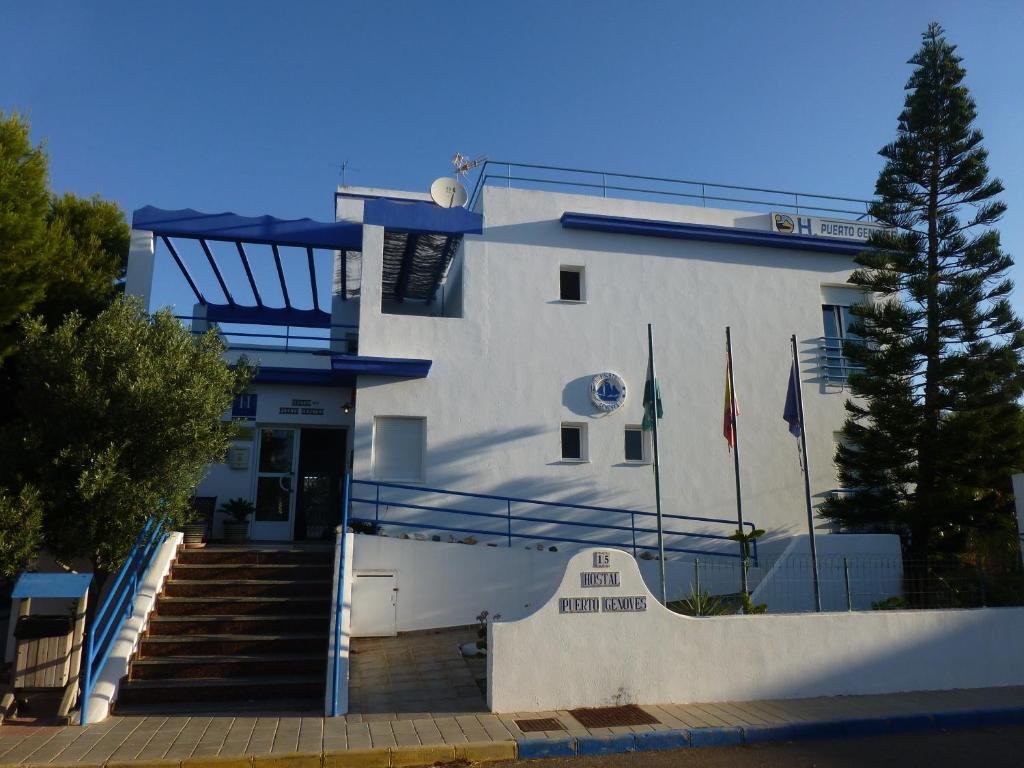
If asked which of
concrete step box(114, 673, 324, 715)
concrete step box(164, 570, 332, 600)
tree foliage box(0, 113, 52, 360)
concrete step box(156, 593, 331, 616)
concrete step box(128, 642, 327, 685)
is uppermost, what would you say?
tree foliage box(0, 113, 52, 360)

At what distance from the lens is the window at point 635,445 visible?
15.3m

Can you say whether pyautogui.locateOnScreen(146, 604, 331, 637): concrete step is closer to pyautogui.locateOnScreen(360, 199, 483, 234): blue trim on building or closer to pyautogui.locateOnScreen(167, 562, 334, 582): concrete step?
pyautogui.locateOnScreen(167, 562, 334, 582): concrete step

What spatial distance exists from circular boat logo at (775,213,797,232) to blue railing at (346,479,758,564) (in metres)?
6.47

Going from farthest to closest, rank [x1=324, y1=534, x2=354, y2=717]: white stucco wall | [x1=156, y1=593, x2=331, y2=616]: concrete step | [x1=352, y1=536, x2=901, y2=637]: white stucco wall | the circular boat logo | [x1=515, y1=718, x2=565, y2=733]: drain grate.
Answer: the circular boat logo
[x1=352, y1=536, x2=901, y2=637]: white stucco wall
[x1=156, y1=593, x2=331, y2=616]: concrete step
[x1=324, y1=534, x2=354, y2=717]: white stucco wall
[x1=515, y1=718, x2=565, y2=733]: drain grate

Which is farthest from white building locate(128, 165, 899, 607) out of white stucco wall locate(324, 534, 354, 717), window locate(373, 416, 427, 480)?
white stucco wall locate(324, 534, 354, 717)

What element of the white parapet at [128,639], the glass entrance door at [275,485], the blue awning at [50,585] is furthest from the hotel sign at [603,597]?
the glass entrance door at [275,485]

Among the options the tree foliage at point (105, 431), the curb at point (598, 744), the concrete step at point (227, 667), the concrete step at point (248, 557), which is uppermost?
the tree foliage at point (105, 431)

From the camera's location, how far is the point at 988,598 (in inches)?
446

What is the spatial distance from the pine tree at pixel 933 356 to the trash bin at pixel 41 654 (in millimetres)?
12841

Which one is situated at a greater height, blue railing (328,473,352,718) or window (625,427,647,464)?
window (625,427,647,464)

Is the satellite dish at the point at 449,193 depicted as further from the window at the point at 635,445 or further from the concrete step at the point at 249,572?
the concrete step at the point at 249,572

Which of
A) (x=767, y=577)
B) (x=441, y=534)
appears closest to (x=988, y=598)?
(x=767, y=577)

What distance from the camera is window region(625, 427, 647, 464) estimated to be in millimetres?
15289

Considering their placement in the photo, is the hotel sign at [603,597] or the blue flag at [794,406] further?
the blue flag at [794,406]
